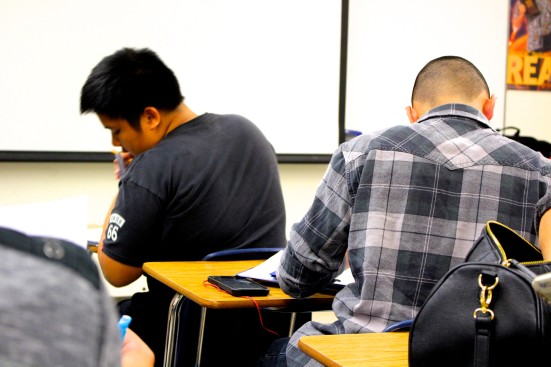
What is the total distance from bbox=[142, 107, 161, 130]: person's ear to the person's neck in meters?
0.03

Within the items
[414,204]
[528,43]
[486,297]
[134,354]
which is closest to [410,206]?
[414,204]

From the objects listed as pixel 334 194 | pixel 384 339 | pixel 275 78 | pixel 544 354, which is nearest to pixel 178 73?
pixel 275 78

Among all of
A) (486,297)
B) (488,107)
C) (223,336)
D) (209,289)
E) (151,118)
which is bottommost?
(223,336)

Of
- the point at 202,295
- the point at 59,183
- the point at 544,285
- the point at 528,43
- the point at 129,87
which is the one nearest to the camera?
the point at 544,285

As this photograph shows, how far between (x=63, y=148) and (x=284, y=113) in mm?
1162

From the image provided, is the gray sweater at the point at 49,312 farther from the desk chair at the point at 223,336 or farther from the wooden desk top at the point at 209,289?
the desk chair at the point at 223,336

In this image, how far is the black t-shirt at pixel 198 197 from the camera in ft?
7.87

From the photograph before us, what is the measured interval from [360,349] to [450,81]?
0.81 meters

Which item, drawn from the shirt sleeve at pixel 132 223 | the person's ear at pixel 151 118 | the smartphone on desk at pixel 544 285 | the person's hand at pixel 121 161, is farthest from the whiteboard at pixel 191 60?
the smartphone on desk at pixel 544 285

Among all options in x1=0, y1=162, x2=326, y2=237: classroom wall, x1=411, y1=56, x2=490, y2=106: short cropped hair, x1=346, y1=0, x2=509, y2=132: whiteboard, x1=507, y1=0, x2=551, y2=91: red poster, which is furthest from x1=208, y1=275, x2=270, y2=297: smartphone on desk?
x1=507, y1=0, x2=551, y2=91: red poster

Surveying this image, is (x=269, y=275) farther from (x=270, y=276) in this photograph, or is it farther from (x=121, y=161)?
(x=121, y=161)

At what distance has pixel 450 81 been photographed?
2033 millimetres

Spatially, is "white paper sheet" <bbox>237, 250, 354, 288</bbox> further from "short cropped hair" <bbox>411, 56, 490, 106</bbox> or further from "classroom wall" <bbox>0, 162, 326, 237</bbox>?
"classroom wall" <bbox>0, 162, 326, 237</bbox>

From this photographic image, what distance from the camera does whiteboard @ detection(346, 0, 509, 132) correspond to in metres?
4.64
